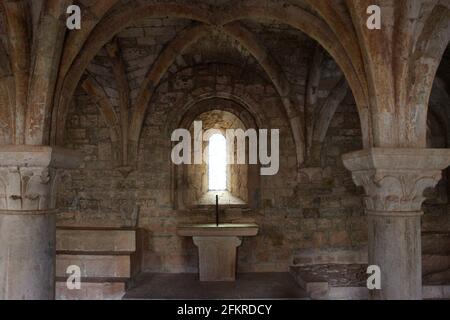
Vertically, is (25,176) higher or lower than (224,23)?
lower

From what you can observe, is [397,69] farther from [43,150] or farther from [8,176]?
[8,176]

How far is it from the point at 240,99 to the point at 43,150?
4476 millimetres

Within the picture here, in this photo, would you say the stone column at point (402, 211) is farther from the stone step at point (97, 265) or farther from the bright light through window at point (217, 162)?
the bright light through window at point (217, 162)

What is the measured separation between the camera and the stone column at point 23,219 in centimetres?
382

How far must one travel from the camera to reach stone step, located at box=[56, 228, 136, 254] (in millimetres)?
6988

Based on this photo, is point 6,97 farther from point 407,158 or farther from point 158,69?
point 407,158

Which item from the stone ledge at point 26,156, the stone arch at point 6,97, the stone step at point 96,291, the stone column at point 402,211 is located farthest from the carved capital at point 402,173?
the stone step at point 96,291

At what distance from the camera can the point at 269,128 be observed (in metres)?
7.77

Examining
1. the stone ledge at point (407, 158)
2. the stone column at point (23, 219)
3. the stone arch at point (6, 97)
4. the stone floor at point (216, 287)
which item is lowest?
the stone floor at point (216, 287)

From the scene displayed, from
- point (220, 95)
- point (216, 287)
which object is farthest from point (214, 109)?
point (216, 287)

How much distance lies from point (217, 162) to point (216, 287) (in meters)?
2.87

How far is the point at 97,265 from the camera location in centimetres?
638

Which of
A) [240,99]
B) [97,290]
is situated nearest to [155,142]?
[240,99]

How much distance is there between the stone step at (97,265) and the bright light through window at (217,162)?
2.59m
